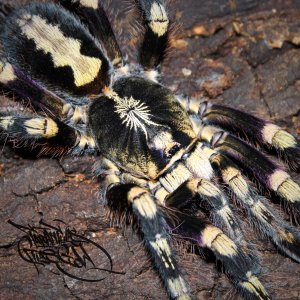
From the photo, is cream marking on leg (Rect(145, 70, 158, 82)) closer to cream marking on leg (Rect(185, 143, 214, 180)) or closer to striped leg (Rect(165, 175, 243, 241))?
cream marking on leg (Rect(185, 143, 214, 180))

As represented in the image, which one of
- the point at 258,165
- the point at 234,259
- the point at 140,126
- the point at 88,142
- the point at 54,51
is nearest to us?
the point at 234,259

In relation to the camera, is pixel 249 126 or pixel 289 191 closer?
pixel 289 191

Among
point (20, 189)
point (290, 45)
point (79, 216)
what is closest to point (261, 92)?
point (290, 45)

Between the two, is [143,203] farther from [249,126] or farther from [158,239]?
[249,126]

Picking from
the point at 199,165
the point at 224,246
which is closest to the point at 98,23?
the point at 199,165

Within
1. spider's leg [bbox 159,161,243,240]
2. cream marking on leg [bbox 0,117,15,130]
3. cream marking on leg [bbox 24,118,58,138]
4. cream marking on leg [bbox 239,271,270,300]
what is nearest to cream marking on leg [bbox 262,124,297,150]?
spider's leg [bbox 159,161,243,240]

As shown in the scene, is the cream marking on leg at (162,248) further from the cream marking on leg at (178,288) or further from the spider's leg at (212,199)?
the spider's leg at (212,199)
